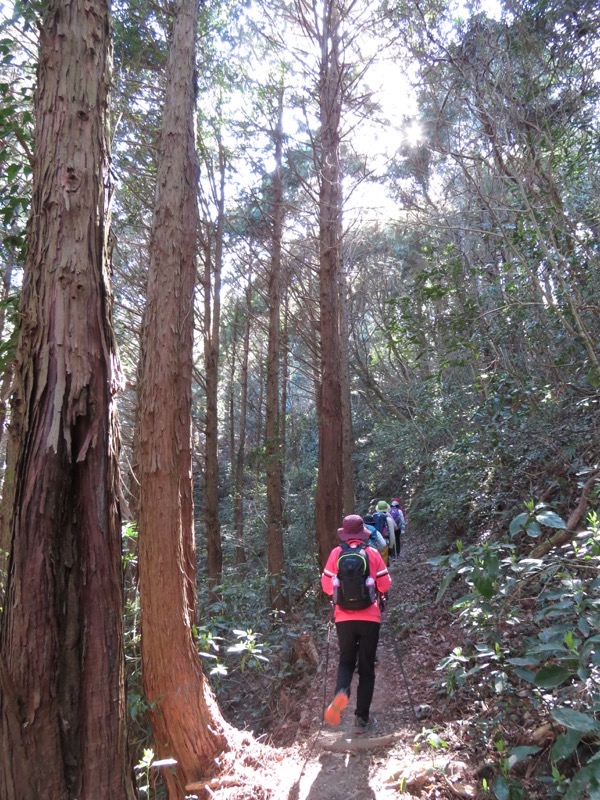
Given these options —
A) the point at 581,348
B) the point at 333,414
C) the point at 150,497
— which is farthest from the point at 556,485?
the point at 150,497

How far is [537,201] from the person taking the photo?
27.8ft

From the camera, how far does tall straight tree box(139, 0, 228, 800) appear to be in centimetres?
386

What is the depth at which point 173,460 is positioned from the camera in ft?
14.1

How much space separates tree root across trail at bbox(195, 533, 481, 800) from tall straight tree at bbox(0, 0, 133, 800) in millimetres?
1715

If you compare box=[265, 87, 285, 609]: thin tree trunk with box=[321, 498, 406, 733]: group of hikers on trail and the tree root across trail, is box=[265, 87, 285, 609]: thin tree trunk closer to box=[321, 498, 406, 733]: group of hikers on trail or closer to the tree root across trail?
the tree root across trail

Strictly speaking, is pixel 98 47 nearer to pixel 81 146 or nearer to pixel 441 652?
pixel 81 146

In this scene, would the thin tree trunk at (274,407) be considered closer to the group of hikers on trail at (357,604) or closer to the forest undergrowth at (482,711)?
the forest undergrowth at (482,711)

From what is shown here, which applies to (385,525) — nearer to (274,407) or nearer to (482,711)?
(274,407)

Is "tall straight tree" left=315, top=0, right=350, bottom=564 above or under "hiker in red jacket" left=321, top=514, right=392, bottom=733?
above

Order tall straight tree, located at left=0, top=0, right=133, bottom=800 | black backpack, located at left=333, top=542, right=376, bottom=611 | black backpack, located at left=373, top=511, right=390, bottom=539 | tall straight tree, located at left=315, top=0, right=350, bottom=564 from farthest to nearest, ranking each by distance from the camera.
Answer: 1. tall straight tree, located at left=315, top=0, right=350, bottom=564
2. black backpack, located at left=373, top=511, right=390, bottom=539
3. black backpack, located at left=333, top=542, right=376, bottom=611
4. tall straight tree, located at left=0, top=0, right=133, bottom=800

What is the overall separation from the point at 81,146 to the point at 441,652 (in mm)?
6120

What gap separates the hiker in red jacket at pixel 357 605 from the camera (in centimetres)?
468

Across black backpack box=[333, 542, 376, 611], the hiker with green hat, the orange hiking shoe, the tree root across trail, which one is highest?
the hiker with green hat

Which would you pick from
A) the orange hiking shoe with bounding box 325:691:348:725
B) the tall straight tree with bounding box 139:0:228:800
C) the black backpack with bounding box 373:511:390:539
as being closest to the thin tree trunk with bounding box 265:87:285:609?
the black backpack with bounding box 373:511:390:539
